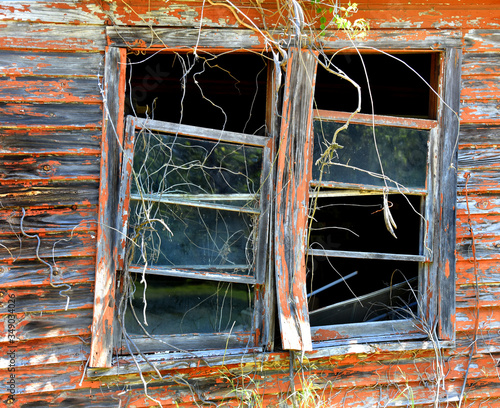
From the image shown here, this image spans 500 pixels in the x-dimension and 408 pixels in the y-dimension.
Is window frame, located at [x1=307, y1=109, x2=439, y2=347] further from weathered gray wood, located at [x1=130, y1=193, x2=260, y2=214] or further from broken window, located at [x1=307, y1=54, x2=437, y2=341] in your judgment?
weathered gray wood, located at [x1=130, y1=193, x2=260, y2=214]

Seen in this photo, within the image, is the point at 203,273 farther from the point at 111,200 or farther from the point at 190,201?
the point at 111,200

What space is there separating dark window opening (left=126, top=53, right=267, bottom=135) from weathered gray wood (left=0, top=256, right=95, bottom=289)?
2.35m

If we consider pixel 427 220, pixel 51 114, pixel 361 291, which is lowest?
pixel 361 291

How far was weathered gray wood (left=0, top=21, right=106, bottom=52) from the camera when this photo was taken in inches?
89.8

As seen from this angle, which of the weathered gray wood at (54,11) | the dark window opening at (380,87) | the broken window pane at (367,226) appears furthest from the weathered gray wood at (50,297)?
the dark window opening at (380,87)

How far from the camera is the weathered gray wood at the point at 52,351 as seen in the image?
2.36m

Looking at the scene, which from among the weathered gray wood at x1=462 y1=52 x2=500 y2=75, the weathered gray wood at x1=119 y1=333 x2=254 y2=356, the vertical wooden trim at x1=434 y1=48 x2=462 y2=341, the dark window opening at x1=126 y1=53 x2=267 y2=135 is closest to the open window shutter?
the weathered gray wood at x1=119 y1=333 x2=254 y2=356

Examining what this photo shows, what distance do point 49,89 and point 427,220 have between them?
2.24m

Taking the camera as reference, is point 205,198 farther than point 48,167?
Yes

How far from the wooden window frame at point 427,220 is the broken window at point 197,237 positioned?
0.47ft

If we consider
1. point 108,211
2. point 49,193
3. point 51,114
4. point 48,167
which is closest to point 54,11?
point 51,114

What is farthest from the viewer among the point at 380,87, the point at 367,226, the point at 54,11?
the point at 380,87

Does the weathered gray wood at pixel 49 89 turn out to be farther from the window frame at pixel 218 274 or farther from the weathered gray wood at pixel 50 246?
the weathered gray wood at pixel 50 246

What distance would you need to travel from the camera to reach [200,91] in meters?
4.84
